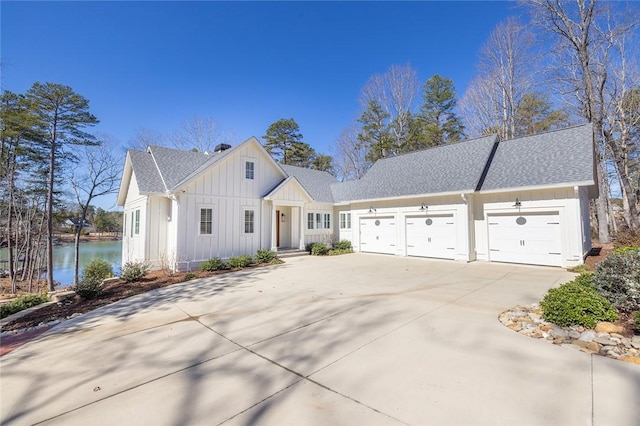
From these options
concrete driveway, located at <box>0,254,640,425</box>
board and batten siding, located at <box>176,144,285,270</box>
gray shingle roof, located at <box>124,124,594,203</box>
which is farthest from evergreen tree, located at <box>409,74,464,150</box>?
concrete driveway, located at <box>0,254,640,425</box>

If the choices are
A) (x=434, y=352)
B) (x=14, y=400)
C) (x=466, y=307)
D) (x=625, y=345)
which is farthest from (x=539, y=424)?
(x=14, y=400)

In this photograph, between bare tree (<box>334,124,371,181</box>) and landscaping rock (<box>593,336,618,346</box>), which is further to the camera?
bare tree (<box>334,124,371,181</box>)

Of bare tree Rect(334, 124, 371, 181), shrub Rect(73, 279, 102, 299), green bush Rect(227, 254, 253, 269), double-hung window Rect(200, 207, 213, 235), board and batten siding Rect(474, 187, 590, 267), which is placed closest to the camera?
shrub Rect(73, 279, 102, 299)

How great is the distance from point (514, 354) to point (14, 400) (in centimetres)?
587

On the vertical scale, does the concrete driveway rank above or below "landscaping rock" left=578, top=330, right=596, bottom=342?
below

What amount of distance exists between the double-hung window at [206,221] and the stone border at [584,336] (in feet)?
36.5

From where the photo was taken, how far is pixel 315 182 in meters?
19.2

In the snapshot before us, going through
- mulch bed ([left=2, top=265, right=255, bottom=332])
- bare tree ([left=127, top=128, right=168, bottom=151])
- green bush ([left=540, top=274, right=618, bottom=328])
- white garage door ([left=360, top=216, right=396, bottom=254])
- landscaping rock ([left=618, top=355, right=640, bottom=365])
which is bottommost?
mulch bed ([left=2, top=265, right=255, bottom=332])

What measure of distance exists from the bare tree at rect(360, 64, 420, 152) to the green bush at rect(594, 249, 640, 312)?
20.7 metres

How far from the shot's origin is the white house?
10398 millimetres

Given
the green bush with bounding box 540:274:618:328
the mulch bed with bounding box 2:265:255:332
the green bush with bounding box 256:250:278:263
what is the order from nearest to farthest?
the green bush with bounding box 540:274:618:328, the mulch bed with bounding box 2:265:255:332, the green bush with bounding box 256:250:278:263

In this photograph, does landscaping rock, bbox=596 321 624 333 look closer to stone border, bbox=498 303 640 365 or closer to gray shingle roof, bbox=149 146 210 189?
stone border, bbox=498 303 640 365

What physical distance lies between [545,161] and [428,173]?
4734mm

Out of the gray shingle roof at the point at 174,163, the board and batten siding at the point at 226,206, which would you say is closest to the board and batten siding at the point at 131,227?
the gray shingle roof at the point at 174,163
